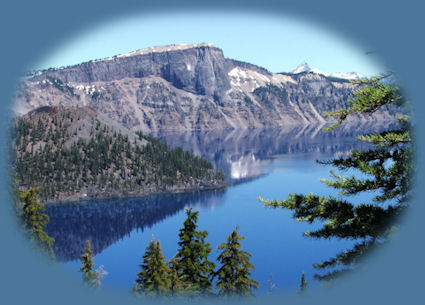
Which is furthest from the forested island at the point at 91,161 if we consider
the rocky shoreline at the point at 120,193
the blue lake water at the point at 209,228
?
the blue lake water at the point at 209,228

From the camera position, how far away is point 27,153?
127 m

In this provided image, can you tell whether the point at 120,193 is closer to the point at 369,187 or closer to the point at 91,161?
the point at 91,161

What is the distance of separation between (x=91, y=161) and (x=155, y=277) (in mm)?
111509

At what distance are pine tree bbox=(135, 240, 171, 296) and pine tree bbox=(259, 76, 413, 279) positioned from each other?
1308 centimetres

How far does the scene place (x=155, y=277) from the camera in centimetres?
2334

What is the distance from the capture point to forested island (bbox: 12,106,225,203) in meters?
119

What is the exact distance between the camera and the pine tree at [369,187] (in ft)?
33.7

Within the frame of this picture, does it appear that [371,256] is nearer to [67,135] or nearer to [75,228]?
[75,228]

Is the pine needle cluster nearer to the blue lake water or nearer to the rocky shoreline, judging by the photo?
the blue lake water

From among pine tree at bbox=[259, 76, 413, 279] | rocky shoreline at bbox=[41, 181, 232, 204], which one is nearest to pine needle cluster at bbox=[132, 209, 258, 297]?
pine tree at bbox=[259, 76, 413, 279]

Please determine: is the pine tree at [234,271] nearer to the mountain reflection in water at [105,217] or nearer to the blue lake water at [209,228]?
the blue lake water at [209,228]

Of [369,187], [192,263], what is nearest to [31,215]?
[192,263]

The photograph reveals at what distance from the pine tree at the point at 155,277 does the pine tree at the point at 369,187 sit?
42.9 ft

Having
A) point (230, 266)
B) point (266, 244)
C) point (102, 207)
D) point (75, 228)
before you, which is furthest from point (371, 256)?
point (102, 207)
